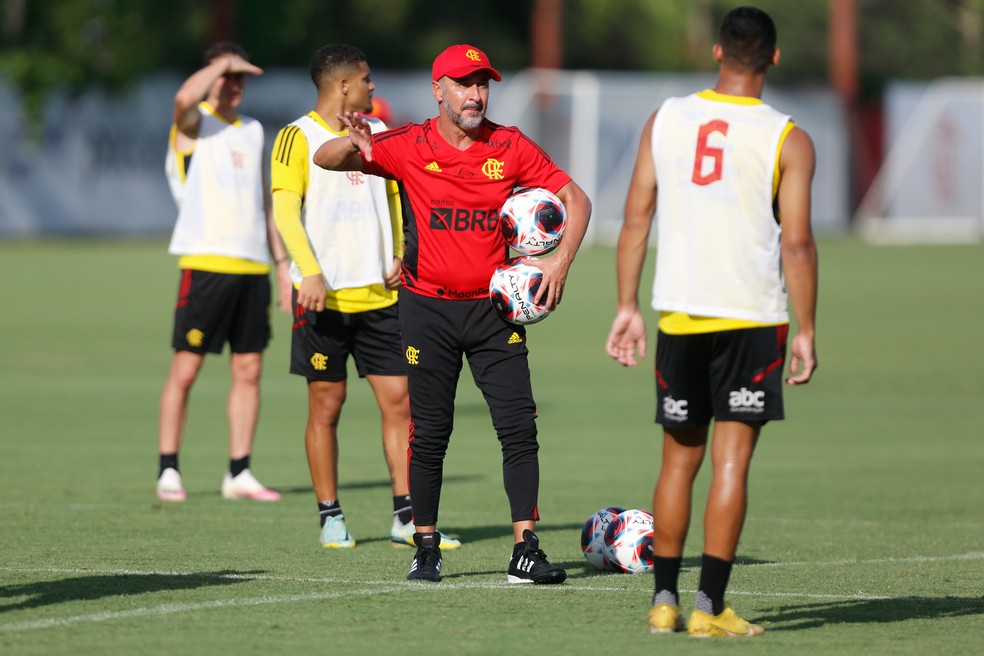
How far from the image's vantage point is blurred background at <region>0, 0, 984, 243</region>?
42.1m

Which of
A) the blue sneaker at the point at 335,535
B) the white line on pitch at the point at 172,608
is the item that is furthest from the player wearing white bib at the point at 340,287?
the white line on pitch at the point at 172,608

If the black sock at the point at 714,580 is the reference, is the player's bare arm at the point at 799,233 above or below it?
above

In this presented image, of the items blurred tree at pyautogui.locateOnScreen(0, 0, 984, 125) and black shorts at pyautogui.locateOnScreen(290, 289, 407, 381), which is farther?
blurred tree at pyautogui.locateOnScreen(0, 0, 984, 125)

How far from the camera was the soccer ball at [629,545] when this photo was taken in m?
8.21

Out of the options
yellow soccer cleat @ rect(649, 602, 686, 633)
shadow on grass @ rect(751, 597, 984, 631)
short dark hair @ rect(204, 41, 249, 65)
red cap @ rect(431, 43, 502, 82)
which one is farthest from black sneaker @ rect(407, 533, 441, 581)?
short dark hair @ rect(204, 41, 249, 65)

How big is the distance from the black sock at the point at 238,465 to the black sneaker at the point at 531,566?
356 centimetres

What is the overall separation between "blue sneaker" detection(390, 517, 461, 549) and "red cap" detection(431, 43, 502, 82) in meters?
2.47

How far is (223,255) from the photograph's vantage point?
11.0 metres

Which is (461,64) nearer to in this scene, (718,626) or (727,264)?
(727,264)

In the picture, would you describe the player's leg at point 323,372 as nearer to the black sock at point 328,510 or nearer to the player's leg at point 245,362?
the black sock at point 328,510

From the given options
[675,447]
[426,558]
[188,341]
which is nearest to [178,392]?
[188,341]

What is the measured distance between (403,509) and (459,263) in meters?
1.82

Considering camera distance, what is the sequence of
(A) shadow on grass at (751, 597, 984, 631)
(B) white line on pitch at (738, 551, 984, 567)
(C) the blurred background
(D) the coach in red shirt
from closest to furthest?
(A) shadow on grass at (751, 597, 984, 631), (D) the coach in red shirt, (B) white line on pitch at (738, 551, 984, 567), (C) the blurred background

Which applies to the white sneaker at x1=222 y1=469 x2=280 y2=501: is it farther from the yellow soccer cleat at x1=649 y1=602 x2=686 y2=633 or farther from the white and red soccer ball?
the yellow soccer cleat at x1=649 y1=602 x2=686 y2=633
